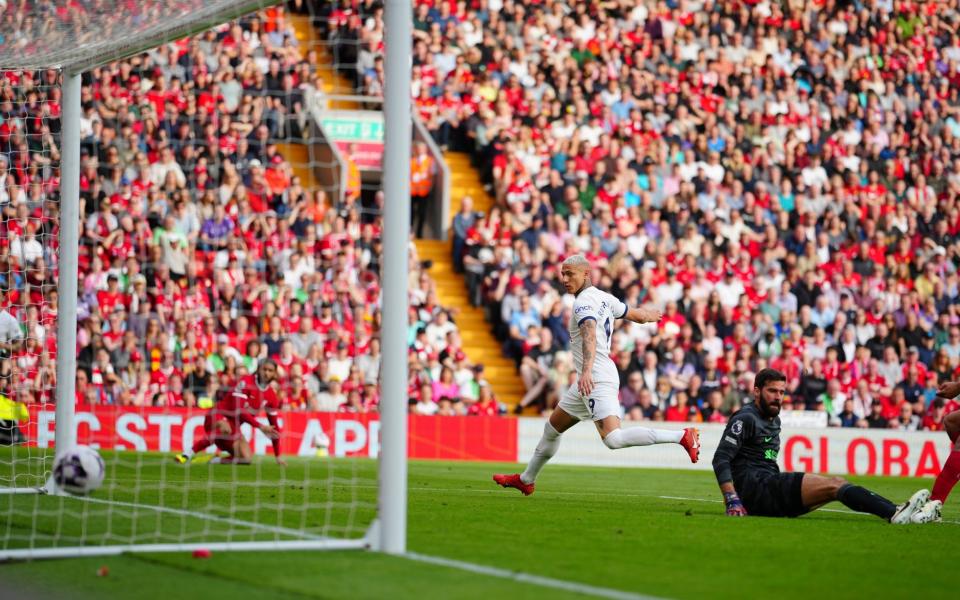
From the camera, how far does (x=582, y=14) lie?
2866cm

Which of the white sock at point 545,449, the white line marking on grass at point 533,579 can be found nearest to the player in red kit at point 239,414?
the white sock at point 545,449

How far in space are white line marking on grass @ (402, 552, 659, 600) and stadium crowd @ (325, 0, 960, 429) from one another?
14638mm

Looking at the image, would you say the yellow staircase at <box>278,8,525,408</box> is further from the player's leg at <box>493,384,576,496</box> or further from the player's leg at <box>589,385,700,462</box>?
the player's leg at <box>589,385,700,462</box>

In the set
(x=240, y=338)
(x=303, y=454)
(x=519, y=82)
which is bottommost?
(x=303, y=454)

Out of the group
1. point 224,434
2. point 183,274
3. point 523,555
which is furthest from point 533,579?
point 183,274

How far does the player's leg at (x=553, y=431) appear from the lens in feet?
39.5

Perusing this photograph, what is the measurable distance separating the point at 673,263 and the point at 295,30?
7.52 metres

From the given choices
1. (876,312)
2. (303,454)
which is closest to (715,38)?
(876,312)

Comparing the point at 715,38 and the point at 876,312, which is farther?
the point at 715,38

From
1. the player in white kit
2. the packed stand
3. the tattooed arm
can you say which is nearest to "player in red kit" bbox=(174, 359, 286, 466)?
the packed stand

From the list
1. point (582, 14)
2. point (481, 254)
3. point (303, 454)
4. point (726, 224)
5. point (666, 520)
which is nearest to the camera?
point (666, 520)

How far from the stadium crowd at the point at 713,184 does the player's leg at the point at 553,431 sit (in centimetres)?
976

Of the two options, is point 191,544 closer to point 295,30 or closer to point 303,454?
point 303,454

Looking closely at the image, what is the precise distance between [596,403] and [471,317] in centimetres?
1255
